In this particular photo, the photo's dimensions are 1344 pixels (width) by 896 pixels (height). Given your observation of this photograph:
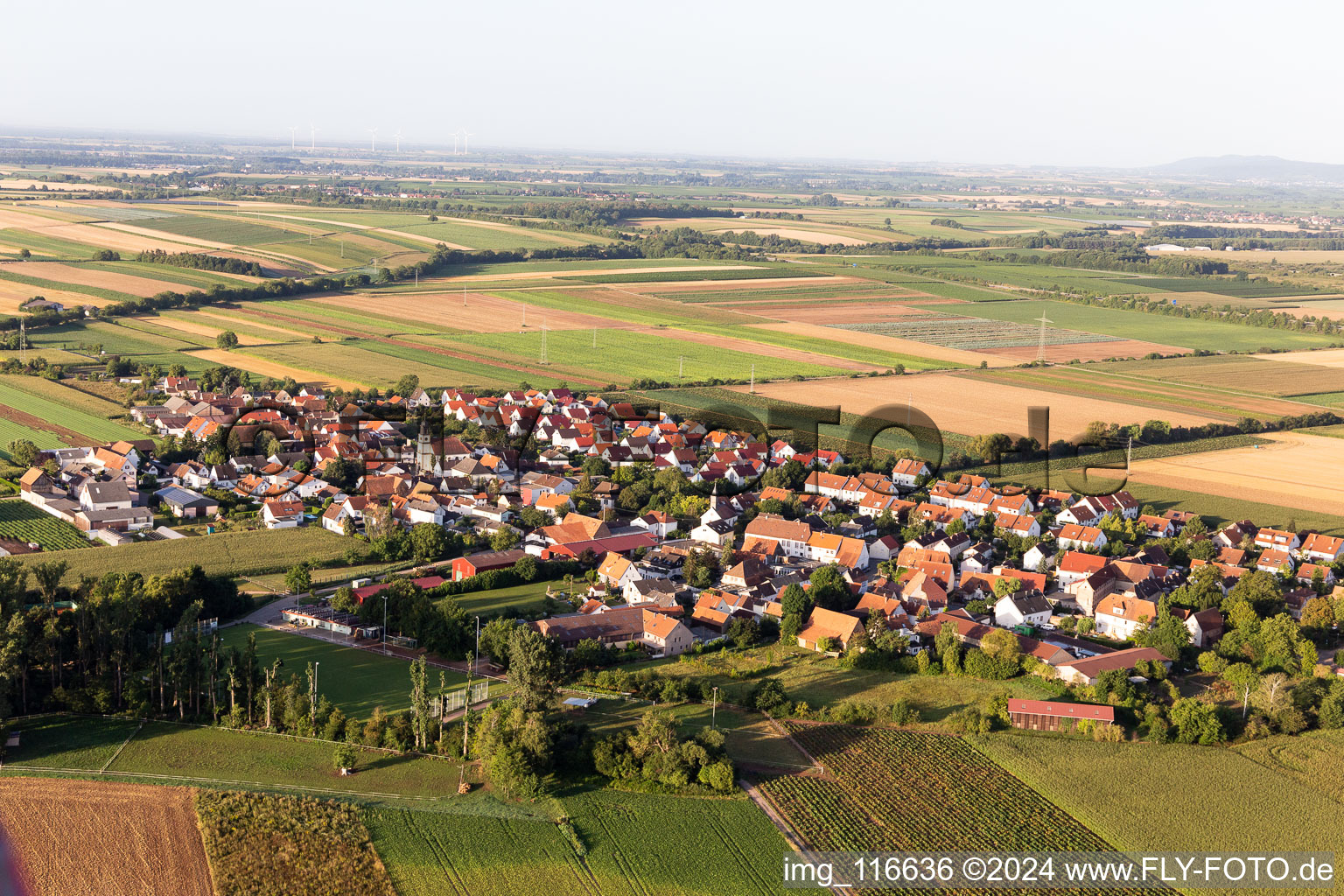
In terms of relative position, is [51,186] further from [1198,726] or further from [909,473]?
[1198,726]

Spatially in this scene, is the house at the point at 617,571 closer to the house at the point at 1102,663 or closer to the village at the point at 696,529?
the village at the point at 696,529

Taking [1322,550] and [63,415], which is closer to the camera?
[1322,550]

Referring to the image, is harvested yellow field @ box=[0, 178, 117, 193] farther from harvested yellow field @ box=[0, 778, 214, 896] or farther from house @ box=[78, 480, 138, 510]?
harvested yellow field @ box=[0, 778, 214, 896]

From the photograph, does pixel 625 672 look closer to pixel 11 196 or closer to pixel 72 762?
pixel 72 762

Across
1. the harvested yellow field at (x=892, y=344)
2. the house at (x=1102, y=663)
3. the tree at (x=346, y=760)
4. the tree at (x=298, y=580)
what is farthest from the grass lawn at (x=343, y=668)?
the harvested yellow field at (x=892, y=344)

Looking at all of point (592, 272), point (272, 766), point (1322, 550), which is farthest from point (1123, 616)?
point (592, 272)

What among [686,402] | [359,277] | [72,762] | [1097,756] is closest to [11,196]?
[359,277]
